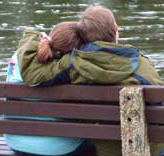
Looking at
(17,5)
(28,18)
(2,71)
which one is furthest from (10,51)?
(17,5)

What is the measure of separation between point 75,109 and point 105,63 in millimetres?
328

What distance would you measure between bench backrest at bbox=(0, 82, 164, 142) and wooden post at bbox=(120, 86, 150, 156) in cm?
7

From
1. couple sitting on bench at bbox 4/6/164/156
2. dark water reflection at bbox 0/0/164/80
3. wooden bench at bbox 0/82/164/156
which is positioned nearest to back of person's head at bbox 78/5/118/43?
couple sitting on bench at bbox 4/6/164/156

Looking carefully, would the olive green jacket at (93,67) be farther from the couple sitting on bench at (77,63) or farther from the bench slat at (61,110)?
the bench slat at (61,110)

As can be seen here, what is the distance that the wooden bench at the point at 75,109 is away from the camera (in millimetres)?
3627

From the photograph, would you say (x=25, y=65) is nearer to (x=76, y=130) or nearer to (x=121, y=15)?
(x=76, y=130)

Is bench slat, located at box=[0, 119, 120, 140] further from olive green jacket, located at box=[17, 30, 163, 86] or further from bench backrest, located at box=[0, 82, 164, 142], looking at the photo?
olive green jacket, located at box=[17, 30, 163, 86]

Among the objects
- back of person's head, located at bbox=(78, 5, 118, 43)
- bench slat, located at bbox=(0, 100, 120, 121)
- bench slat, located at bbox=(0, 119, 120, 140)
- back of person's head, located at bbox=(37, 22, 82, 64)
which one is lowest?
bench slat, located at bbox=(0, 119, 120, 140)

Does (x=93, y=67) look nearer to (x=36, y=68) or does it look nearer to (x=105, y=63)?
(x=105, y=63)

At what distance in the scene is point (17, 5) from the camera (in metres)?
22.0

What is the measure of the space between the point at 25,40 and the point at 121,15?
14.0 meters

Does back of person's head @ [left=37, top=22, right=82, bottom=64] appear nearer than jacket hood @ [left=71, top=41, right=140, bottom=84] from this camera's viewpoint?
No

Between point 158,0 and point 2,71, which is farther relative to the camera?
point 158,0

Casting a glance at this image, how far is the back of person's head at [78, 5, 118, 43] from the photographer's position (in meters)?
3.78
